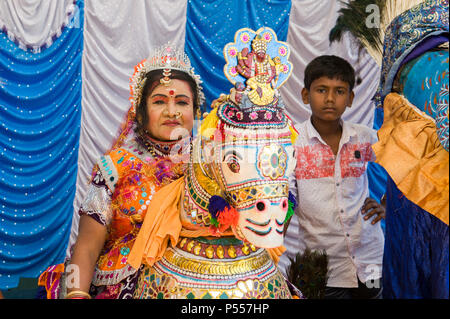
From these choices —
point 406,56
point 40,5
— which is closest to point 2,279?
point 40,5

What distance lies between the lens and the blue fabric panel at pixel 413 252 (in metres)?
1.59

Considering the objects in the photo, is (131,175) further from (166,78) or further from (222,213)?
(222,213)

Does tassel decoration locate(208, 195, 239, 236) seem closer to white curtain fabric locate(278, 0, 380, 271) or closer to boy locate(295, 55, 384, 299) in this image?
boy locate(295, 55, 384, 299)

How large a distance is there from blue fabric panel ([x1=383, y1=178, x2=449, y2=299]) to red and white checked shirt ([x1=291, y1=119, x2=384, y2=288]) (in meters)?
0.49

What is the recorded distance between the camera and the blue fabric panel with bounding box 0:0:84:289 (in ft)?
9.56

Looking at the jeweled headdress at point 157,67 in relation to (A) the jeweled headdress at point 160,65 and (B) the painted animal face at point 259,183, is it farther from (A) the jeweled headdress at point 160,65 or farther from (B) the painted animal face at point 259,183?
(B) the painted animal face at point 259,183

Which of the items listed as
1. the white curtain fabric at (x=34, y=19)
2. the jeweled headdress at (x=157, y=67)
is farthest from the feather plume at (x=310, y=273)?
the white curtain fabric at (x=34, y=19)

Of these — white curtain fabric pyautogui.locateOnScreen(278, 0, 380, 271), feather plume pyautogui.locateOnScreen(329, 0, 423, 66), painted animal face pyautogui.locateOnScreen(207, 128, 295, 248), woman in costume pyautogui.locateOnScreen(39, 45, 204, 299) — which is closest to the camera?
painted animal face pyautogui.locateOnScreen(207, 128, 295, 248)

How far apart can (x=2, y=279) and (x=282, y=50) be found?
7.38 ft

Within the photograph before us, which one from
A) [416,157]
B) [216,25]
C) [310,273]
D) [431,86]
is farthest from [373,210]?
[216,25]

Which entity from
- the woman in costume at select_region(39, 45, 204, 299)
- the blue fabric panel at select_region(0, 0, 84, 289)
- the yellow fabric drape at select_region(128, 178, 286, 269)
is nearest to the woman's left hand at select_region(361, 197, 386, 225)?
the woman in costume at select_region(39, 45, 204, 299)

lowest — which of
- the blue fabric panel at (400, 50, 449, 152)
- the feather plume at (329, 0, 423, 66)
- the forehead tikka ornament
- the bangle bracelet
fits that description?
the bangle bracelet

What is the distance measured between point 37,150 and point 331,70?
1916 millimetres
